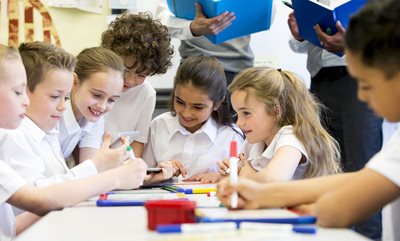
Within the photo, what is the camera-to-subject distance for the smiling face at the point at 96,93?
7.11 feet

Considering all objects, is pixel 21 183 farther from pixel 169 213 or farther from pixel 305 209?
pixel 305 209

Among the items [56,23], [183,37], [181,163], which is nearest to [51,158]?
[181,163]

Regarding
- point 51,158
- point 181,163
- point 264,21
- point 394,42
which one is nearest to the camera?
point 394,42

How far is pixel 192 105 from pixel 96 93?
43 cm

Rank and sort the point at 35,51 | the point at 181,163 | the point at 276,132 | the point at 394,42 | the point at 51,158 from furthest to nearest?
1. the point at 181,163
2. the point at 276,132
3. the point at 35,51
4. the point at 51,158
5. the point at 394,42

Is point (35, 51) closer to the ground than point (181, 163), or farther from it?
farther from it

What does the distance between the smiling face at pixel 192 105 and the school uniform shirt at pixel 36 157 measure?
67 cm

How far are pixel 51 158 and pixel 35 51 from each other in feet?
1.22

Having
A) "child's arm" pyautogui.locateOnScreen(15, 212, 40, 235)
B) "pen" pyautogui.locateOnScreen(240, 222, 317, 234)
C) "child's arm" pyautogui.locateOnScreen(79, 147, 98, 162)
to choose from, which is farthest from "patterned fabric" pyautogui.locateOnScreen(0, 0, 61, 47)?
"pen" pyautogui.locateOnScreen(240, 222, 317, 234)

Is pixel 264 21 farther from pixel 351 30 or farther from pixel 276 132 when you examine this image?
pixel 351 30

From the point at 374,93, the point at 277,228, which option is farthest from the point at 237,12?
the point at 277,228

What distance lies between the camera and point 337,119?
8.59ft

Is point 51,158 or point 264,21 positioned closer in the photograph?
point 51,158

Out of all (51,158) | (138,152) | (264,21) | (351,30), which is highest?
(351,30)
